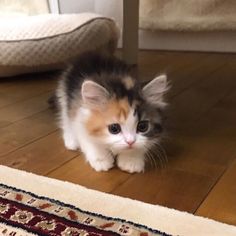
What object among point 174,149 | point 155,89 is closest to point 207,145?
point 174,149

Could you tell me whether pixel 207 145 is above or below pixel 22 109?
above

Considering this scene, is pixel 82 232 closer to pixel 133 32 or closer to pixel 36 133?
pixel 36 133

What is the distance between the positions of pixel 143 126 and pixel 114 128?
0.23 ft

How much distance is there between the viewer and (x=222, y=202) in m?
0.93

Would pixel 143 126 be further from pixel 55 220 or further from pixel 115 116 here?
pixel 55 220

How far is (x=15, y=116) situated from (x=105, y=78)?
55 centimetres

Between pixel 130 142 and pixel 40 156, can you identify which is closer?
pixel 130 142

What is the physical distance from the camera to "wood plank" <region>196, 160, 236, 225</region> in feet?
2.87

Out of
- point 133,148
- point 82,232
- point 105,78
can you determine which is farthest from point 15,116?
point 82,232

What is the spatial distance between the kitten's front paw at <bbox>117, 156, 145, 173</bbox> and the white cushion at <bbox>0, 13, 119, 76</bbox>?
95 cm

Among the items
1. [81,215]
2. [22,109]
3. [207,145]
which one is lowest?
[22,109]

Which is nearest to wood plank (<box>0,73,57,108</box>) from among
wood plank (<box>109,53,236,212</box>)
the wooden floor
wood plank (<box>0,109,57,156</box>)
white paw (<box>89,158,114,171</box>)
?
the wooden floor

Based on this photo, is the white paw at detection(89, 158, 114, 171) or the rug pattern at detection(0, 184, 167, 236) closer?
the rug pattern at detection(0, 184, 167, 236)

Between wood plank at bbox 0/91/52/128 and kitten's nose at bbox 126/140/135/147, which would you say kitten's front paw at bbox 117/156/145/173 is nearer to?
kitten's nose at bbox 126/140/135/147
